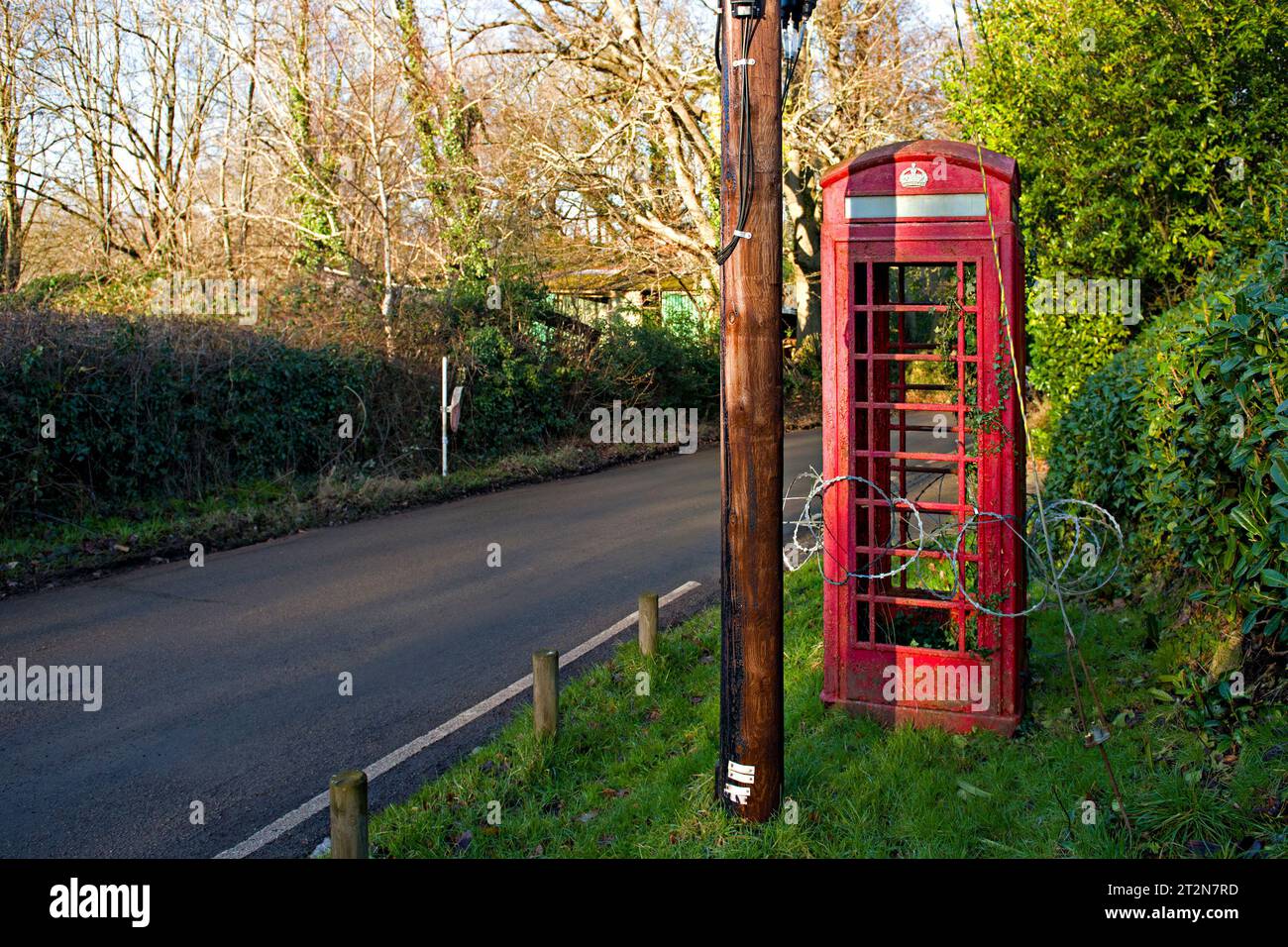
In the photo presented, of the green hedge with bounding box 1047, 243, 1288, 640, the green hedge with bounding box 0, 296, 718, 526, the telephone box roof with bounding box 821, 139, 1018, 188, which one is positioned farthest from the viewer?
the green hedge with bounding box 0, 296, 718, 526

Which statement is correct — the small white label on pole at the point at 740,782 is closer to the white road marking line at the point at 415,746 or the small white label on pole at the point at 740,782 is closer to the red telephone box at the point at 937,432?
the red telephone box at the point at 937,432

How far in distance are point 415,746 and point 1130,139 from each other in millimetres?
10477

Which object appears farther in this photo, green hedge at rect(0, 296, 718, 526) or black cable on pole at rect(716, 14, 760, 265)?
green hedge at rect(0, 296, 718, 526)

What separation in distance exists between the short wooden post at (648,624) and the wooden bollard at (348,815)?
3.21 metres

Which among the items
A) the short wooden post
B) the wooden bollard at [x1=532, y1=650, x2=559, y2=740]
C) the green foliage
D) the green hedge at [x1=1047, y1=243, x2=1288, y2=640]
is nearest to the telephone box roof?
the green hedge at [x1=1047, y1=243, x2=1288, y2=640]

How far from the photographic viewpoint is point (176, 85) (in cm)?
2328

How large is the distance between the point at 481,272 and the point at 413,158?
151 inches

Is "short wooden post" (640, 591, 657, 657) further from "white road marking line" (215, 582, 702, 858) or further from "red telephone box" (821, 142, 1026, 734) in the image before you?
"red telephone box" (821, 142, 1026, 734)

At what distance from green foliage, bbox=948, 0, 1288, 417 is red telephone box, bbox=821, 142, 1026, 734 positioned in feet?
21.2

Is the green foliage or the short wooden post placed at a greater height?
the green foliage

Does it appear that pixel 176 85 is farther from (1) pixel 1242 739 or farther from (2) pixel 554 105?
(1) pixel 1242 739

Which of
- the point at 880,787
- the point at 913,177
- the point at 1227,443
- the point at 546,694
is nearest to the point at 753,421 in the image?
the point at 913,177

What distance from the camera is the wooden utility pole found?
4.55 m

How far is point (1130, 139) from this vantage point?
12039 mm
